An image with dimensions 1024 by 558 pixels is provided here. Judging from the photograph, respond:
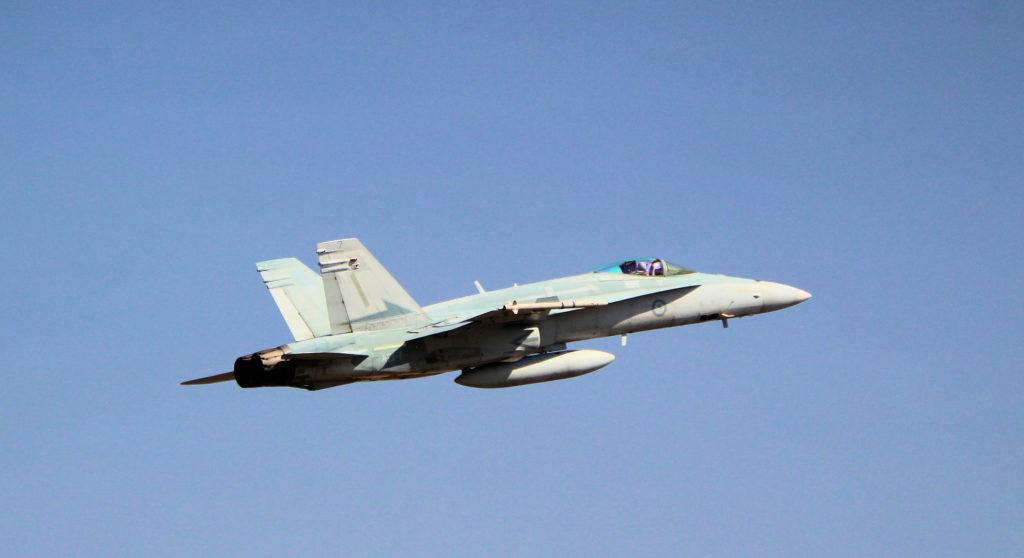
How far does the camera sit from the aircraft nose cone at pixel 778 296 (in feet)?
110

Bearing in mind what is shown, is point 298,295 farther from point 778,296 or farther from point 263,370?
point 778,296

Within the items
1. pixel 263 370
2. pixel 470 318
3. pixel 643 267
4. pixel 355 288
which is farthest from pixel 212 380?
pixel 643 267

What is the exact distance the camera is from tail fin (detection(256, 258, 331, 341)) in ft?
107

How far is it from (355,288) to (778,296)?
11.5m

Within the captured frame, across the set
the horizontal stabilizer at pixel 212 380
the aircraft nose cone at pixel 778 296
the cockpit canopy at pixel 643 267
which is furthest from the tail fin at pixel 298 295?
the aircraft nose cone at pixel 778 296

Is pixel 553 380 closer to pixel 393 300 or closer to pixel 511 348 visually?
pixel 511 348

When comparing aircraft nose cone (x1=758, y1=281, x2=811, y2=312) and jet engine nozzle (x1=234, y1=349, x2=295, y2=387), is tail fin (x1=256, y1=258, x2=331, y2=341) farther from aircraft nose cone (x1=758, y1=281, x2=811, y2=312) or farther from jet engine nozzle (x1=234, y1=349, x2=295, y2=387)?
aircraft nose cone (x1=758, y1=281, x2=811, y2=312)

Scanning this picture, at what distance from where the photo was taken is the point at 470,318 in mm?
29297

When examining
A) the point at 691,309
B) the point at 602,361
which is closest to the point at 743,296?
the point at 691,309

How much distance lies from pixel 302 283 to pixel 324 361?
5268 mm

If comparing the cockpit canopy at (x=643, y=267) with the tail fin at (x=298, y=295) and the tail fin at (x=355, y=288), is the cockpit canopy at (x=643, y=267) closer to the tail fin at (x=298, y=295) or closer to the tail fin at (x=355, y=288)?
the tail fin at (x=355, y=288)

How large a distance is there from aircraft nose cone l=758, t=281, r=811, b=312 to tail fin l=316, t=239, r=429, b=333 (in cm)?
1011

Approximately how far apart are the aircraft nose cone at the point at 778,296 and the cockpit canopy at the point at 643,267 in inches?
90.0

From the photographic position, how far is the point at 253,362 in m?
28.3
